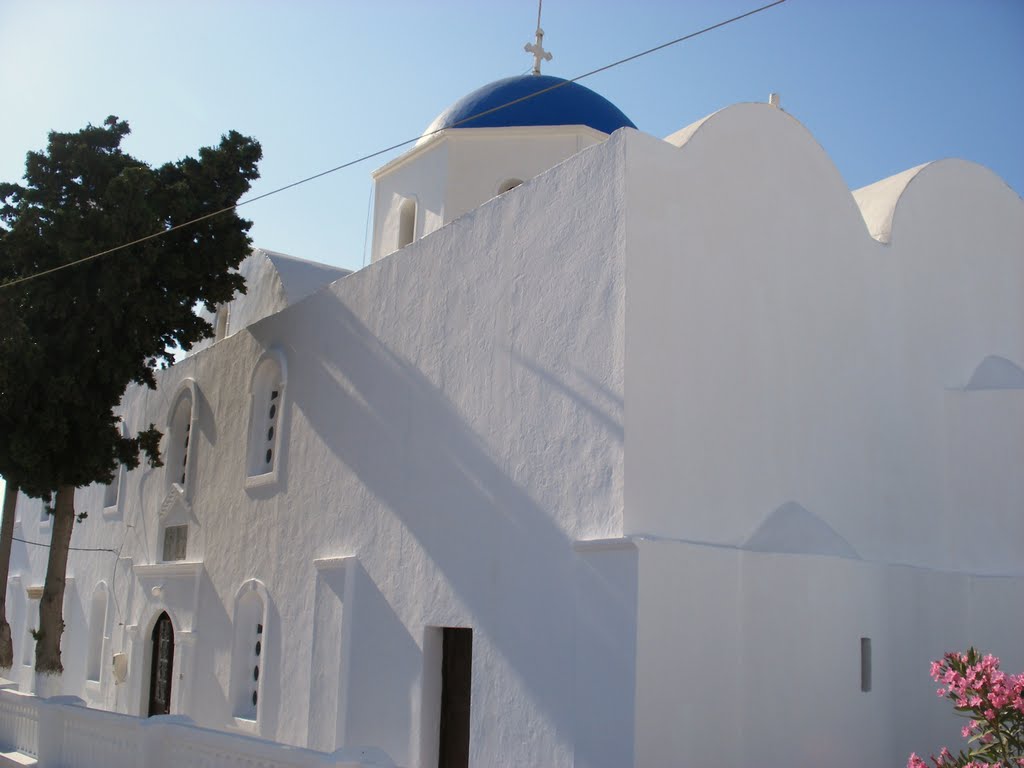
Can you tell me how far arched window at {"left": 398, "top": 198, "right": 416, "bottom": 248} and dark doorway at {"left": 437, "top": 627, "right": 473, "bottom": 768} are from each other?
5623 mm

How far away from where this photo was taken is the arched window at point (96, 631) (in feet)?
52.5

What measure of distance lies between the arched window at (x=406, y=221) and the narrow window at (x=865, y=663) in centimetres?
722

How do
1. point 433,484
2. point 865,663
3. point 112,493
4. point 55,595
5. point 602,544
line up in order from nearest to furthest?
1. point 602,544
2. point 865,663
3. point 433,484
4. point 55,595
5. point 112,493

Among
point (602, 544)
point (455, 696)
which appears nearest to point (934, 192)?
point (602, 544)


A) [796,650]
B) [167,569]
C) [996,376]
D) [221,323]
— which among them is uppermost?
[221,323]

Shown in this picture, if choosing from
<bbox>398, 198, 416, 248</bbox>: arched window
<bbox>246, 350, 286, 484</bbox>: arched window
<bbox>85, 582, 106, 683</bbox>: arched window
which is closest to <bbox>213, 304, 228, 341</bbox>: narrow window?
<bbox>246, 350, 286, 484</bbox>: arched window

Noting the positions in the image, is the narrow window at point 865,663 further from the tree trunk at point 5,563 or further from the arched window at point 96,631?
the arched window at point 96,631

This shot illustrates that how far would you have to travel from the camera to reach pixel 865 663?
820cm

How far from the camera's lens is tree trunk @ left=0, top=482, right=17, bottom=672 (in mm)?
12164

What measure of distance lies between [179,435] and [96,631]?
12.7ft

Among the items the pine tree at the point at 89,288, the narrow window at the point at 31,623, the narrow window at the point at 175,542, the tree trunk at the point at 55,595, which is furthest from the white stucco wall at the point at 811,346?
the narrow window at the point at 31,623

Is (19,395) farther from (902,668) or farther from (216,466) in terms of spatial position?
(902,668)

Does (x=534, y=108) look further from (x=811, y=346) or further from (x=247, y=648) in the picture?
(x=247, y=648)

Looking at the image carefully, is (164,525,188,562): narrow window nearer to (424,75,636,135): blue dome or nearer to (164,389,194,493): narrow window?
(164,389,194,493): narrow window
